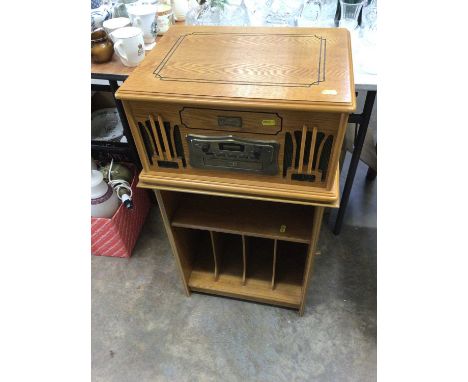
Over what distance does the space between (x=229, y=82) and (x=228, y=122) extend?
8cm

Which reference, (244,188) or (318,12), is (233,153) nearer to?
(244,188)

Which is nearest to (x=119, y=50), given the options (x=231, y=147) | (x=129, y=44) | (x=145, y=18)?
(x=129, y=44)

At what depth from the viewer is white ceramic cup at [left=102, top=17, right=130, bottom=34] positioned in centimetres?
103

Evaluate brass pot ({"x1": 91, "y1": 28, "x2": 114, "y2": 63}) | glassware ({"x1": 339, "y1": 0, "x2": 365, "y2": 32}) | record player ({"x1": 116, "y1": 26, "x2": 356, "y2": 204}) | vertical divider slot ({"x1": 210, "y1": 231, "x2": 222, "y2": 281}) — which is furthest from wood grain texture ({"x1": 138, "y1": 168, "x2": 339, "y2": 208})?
glassware ({"x1": 339, "y1": 0, "x2": 365, "y2": 32})

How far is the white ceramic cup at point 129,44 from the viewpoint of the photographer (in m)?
0.94

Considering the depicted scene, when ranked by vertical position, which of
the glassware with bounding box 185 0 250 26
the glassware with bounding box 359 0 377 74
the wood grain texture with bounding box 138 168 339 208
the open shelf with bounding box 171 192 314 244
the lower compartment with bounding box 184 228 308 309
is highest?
the glassware with bounding box 185 0 250 26

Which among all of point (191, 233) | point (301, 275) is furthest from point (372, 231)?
point (191, 233)

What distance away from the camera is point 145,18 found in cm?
102

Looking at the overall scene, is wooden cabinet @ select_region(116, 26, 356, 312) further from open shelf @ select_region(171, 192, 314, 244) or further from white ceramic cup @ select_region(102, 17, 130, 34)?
white ceramic cup @ select_region(102, 17, 130, 34)

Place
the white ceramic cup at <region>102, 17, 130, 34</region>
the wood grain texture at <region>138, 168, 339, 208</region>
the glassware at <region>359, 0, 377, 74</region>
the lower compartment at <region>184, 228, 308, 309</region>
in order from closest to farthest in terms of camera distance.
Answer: the wood grain texture at <region>138, 168, 339, 208</region> < the glassware at <region>359, 0, 377, 74</region> < the white ceramic cup at <region>102, 17, 130, 34</region> < the lower compartment at <region>184, 228, 308, 309</region>

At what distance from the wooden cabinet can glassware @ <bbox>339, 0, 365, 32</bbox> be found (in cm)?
30

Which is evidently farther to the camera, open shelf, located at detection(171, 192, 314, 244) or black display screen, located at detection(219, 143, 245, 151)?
open shelf, located at detection(171, 192, 314, 244)

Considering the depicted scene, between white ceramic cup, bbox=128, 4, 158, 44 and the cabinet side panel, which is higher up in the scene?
white ceramic cup, bbox=128, 4, 158, 44

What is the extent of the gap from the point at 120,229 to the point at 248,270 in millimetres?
538
